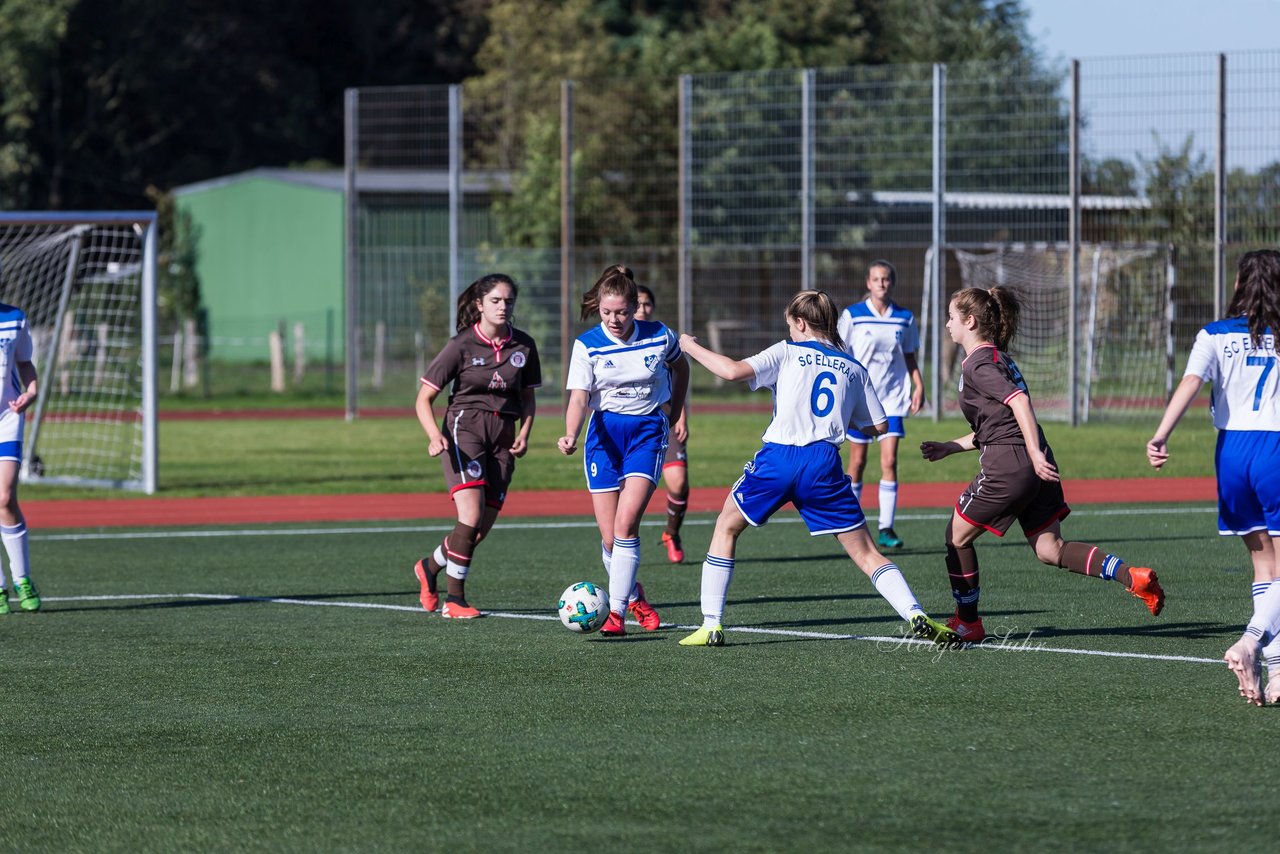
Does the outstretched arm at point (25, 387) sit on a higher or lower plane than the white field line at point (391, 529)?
higher

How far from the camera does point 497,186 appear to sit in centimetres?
3759

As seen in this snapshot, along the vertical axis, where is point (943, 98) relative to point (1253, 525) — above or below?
above

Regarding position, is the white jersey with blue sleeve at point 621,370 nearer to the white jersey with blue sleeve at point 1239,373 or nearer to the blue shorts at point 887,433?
the white jersey with blue sleeve at point 1239,373

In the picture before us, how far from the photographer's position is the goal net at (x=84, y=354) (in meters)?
17.6

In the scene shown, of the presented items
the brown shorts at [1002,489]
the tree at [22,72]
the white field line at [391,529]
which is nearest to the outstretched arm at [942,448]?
the brown shorts at [1002,489]

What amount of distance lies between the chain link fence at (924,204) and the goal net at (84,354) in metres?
4.48

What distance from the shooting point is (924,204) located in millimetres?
26906

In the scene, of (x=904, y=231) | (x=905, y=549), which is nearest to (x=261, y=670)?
(x=905, y=549)

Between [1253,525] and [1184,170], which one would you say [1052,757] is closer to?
[1253,525]

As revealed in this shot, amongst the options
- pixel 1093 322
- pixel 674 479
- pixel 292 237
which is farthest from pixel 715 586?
pixel 292 237

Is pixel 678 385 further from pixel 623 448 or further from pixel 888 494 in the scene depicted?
pixel 888 494

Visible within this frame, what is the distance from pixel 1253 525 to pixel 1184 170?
60.3 ft

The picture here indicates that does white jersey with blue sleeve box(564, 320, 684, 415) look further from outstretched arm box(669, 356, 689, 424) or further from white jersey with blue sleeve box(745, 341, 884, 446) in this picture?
white jersey with blue sleeve box(745, 341, 884, 446)

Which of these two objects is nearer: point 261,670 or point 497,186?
point 261,670
